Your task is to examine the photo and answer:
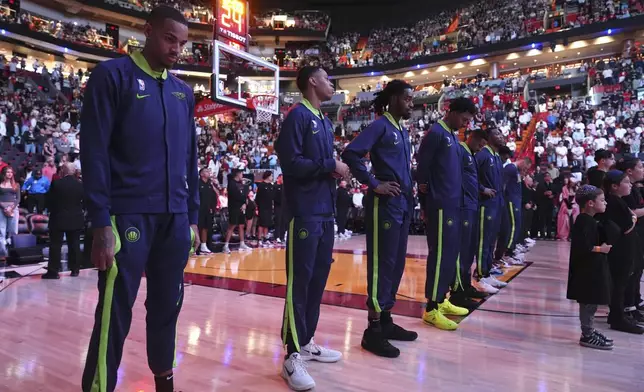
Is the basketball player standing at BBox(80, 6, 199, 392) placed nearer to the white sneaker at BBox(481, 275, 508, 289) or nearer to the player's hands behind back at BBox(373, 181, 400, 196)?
the player's hands behind back at BBox(373, 181, 400, 196)

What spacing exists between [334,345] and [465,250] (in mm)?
1807

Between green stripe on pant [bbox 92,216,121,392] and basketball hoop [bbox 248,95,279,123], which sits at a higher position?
basketball hoop [bbox 248,95,279,123]

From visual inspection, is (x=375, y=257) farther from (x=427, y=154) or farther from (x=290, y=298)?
(x=427, y=154)

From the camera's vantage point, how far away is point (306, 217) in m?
2.68

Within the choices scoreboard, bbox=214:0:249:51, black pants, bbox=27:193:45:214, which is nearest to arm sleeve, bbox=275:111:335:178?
black pants, bbox=27:193:45:214

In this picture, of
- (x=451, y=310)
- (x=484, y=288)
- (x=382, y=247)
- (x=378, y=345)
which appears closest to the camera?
(x=378, y=345)

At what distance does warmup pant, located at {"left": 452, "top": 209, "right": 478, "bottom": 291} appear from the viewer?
4191 mm

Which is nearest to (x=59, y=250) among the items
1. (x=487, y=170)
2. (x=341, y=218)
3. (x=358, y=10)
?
(x=487, y=170)

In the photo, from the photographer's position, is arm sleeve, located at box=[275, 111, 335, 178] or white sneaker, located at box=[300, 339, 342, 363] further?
white sneaker, located at box=[300, 339, 342, 363]

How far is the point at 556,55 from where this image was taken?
29266mm

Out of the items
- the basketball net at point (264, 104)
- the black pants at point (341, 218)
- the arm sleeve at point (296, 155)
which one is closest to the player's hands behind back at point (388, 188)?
the arm sleeve at point (296, 155)

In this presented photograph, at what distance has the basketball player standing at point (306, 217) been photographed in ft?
8.72

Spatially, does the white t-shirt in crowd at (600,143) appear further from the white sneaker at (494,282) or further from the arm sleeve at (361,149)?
the arm sleeve at (361,149)

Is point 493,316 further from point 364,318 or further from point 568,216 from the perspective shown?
point 568,216
